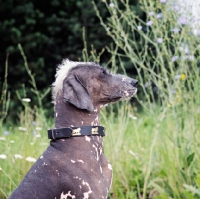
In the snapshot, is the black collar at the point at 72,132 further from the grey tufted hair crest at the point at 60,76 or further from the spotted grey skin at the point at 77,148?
the grey tufted hair crest at the point at 60,76

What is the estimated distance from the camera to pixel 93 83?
2895 millimetres

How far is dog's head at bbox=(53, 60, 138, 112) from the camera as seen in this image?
277cm

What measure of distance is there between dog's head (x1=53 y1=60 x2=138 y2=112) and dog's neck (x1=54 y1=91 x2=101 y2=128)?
0.07 metres

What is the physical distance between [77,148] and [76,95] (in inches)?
12.1

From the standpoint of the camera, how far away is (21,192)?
2.66 m

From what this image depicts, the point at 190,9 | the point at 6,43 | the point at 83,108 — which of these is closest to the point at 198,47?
the point at 190,9

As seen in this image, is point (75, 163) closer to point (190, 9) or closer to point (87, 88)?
point (87, 88)

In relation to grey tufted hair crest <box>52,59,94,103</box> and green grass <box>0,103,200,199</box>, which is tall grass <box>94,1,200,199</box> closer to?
green grass <box>0,103,200,199</box>

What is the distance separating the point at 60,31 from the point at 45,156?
949 cm

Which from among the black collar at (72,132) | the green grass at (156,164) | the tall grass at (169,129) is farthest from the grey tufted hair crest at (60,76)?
the tall grass at (169,129)

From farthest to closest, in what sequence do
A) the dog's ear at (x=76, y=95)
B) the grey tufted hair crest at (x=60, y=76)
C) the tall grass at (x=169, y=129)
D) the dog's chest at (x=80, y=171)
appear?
1. the tall grass at (x=169, y=129)
2. the grey tufted hair crest at (x=60, y=76)
3. the dog's ear at (x=76, y=95)
4. the dog's chest at (x=80, y=171)

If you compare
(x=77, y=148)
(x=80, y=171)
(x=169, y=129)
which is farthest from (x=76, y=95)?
(x=169, y=129)

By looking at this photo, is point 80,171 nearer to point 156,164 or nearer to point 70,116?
point 70,116

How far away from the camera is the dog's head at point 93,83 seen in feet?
9.08
